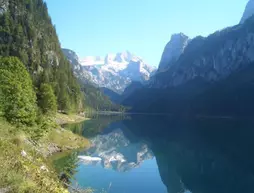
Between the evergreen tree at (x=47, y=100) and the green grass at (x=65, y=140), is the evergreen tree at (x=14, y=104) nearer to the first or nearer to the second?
the green grass at (x=65, y=140)

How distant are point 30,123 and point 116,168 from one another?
2011cm

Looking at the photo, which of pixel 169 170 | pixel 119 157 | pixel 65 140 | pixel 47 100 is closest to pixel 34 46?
pixel 47 100

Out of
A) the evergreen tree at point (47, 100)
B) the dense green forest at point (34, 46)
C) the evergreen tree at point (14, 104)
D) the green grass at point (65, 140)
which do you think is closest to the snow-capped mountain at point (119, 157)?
the green grass at point (65, 140)

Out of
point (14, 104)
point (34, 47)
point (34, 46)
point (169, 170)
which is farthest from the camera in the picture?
point (34, 46)

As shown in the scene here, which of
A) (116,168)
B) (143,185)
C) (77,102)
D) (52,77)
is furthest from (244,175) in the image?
(77,102)

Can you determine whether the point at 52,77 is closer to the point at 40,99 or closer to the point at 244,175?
the point at 40,99

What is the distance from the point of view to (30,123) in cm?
4303

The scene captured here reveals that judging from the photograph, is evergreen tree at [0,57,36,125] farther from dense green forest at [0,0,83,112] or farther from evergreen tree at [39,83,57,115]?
dense green forest at [0,0,83,112]

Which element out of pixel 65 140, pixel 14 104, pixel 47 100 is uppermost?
pixel 47 100

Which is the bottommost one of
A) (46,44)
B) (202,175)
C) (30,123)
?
(202,175)

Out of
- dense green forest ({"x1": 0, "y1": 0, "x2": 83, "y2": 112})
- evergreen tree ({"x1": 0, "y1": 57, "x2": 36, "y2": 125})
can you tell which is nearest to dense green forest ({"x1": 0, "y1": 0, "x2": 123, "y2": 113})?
dense green forest ({"x1": 0, "y1": 0, "x2": 83, "y2": 112})

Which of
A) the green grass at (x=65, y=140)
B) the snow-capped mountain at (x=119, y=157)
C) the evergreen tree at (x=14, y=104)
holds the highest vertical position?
the evergreen tree at (x=14, y=104)

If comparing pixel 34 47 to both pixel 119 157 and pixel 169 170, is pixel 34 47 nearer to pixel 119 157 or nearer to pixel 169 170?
pixel 119 157

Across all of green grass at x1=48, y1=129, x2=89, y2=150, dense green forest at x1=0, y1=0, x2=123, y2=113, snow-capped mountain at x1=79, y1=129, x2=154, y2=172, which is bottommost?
snow-capped mountain at x1=79, y1=129, x2=154, y2=172
